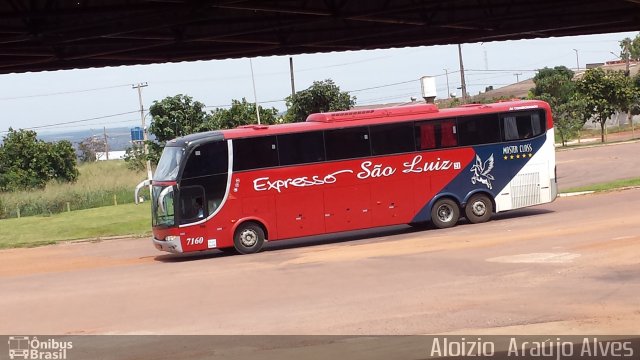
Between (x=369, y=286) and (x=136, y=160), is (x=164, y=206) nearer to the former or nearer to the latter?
(x=369, y=286)

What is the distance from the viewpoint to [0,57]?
19.4m

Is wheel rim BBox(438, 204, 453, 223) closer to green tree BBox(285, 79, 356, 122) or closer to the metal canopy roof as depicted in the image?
the metal canopy roof

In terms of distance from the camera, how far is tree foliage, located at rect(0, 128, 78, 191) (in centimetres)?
5606

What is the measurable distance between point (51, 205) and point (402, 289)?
112ft

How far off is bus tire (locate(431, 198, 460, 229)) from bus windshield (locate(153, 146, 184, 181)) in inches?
301

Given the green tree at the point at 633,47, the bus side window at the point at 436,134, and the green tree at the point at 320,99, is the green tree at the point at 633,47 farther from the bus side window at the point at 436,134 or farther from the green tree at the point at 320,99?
the bus side window at the point at 436,134

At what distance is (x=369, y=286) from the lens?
1506 cm

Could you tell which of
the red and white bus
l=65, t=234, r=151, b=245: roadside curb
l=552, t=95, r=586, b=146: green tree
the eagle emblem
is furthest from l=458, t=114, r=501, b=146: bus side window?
l=552, t=95, r=586, b=146: green tree

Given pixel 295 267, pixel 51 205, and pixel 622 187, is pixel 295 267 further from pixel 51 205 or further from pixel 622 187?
pixel 51 205

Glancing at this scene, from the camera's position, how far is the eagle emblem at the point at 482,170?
24.9 m

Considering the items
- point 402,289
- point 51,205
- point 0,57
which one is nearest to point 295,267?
point 402,289

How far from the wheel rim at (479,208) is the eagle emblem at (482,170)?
623 mm

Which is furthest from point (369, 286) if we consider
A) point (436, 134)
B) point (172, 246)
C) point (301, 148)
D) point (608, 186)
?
point (608, 186)

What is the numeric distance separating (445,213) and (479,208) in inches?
45.1
